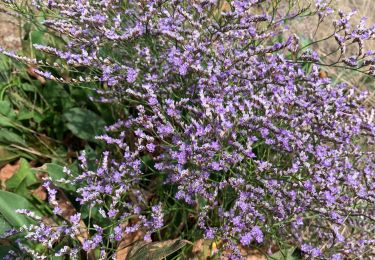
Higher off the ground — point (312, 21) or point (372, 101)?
point (312, 21)

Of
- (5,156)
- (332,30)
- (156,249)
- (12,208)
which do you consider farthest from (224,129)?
(332,30)

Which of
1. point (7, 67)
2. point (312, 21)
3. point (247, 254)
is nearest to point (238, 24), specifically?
point (247, 254)

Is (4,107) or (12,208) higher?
(4,107)

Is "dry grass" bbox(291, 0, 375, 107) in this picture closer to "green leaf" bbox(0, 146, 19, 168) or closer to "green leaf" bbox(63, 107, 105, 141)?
"green leaf" bbox(63, 107, 105, 141)

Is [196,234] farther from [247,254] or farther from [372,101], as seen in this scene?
[372,101]

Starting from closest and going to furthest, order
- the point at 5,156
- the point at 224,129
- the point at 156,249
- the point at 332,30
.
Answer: the point at 224,129, the point at 156,249, the point at 5,156, the point at 332,30

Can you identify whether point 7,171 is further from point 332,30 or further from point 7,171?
point 332,30

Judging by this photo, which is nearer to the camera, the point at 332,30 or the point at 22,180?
the point at 22,180
